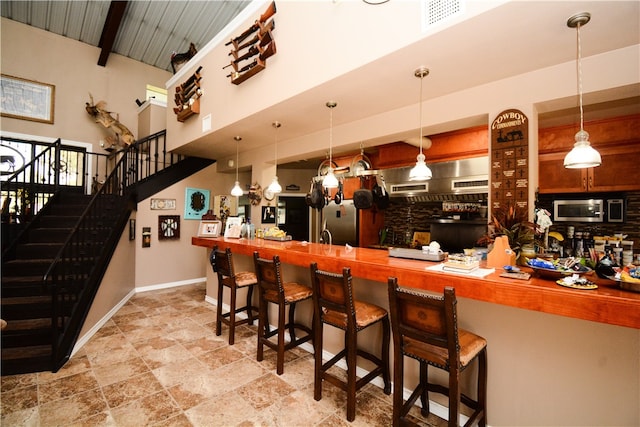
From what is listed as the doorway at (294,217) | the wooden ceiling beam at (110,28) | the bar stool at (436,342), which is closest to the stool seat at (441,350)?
the bar stool at (436,342)

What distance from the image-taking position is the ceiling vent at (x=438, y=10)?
1.82 metres

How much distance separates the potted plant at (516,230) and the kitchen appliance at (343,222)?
3.01 m

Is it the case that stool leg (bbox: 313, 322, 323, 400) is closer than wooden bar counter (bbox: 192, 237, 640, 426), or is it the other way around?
wooden bar counter (bbox: 192, 237, 640, 426)

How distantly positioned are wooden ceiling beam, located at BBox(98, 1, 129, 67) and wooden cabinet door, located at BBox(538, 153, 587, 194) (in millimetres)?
7899

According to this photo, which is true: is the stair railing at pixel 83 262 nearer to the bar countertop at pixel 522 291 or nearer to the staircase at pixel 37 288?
the staircase at pixel 37 288

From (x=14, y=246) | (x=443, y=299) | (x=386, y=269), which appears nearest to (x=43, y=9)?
(x=14, y=246)

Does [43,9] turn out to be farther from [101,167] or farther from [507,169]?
[507,169]

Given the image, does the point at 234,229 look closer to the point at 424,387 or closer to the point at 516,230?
the point at 424,387


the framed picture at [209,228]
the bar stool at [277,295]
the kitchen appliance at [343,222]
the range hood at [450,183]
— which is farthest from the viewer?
the kitchen appliance at [343,222]

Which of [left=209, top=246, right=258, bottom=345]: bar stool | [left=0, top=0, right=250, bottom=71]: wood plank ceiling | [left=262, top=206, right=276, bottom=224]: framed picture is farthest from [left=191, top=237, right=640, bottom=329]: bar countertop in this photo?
[left=0, top=0, right=250, bottom=71]: wood plank ceiling

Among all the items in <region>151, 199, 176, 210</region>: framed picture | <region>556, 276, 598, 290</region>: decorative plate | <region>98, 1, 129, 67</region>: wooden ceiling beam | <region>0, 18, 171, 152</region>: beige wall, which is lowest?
<region>556, 276, 598, 290</region>: decorative plate

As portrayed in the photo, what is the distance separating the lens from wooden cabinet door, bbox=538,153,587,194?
3590 millimetres

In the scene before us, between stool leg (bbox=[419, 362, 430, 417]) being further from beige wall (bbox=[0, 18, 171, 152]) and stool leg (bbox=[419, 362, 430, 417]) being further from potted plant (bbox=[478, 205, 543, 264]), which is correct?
beige wall (bbox=[0, 18, 171, 152])

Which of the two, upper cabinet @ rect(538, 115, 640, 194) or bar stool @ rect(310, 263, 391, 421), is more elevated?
upper cabinet @ rect(538, 115, 640, 194)
